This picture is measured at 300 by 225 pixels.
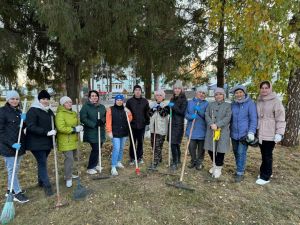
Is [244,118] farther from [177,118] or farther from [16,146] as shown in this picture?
[16,146]

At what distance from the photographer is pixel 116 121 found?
4938 mm

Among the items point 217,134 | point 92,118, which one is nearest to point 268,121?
point 217,134

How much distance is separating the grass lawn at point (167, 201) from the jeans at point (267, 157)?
0.19 m

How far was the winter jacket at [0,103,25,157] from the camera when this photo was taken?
374cm

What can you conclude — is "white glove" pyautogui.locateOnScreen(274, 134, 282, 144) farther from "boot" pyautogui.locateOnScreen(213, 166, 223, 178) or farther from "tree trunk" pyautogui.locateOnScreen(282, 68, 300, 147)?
"tree trunk" pyautogui.locateOnScreen(282, 68, 300, 147)

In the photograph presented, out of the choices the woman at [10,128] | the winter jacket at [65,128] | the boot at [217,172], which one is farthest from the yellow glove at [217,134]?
the woman at [10,128]

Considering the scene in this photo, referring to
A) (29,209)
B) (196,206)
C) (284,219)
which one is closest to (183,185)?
(196,206)

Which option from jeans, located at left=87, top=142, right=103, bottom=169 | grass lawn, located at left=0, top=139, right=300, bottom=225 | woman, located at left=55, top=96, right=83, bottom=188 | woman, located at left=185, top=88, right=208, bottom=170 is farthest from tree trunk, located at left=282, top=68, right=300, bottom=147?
woman, located at left=55, top=96, right=83, bottom=188

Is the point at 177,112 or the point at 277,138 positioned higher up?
the point at 177,112

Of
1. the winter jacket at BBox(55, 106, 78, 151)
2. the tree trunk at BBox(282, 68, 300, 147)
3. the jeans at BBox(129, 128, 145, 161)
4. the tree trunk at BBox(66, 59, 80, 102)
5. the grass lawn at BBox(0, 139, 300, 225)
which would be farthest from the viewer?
the tree trunk at BBox(66, 59, 80, 102)

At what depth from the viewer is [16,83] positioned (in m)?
7.21

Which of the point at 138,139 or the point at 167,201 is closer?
the point at 167,201

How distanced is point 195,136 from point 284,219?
79.4 inches

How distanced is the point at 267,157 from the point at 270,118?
71 centimetres
